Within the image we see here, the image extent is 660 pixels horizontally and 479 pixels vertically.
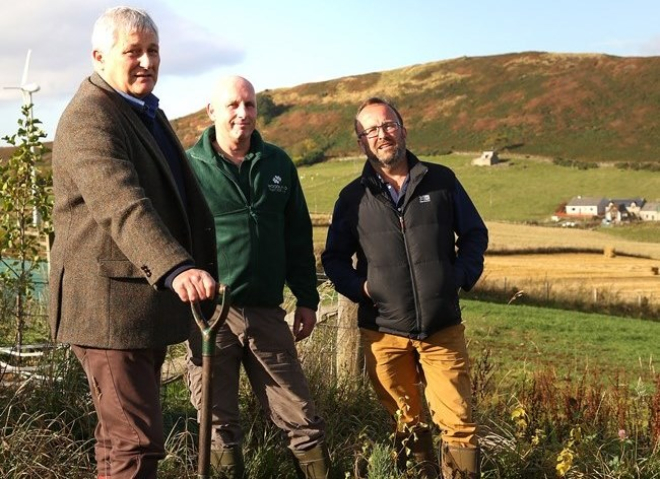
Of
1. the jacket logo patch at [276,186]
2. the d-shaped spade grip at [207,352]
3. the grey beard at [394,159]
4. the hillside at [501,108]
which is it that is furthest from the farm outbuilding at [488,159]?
the d-shaped spade grip at [207,352]

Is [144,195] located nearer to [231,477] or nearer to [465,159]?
[231,477]

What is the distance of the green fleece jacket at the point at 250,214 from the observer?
4.24 m

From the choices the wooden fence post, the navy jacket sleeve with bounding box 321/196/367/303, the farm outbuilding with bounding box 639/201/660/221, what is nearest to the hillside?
the farm outbuilding with bounding box 639/201/660/221

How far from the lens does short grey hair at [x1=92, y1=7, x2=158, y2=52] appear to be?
323 centimetres

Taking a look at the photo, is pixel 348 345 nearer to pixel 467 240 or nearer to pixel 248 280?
pixel 467 240

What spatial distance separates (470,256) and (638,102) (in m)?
75.6

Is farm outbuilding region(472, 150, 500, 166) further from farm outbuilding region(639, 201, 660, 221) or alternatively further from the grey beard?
the grey beard

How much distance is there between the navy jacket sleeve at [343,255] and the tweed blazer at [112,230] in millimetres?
1390

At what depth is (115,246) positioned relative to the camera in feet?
10.6

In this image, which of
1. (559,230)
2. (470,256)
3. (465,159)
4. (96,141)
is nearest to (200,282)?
(96,141)

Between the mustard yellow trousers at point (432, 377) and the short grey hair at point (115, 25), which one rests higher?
the short grey hair at point (115, 25)

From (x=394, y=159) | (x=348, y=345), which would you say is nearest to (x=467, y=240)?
(x=394, y=159)

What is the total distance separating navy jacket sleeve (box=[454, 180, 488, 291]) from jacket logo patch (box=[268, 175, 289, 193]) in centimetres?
86

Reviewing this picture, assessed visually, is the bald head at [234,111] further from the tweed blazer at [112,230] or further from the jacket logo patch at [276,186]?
the tweed blazer at [112,230]
